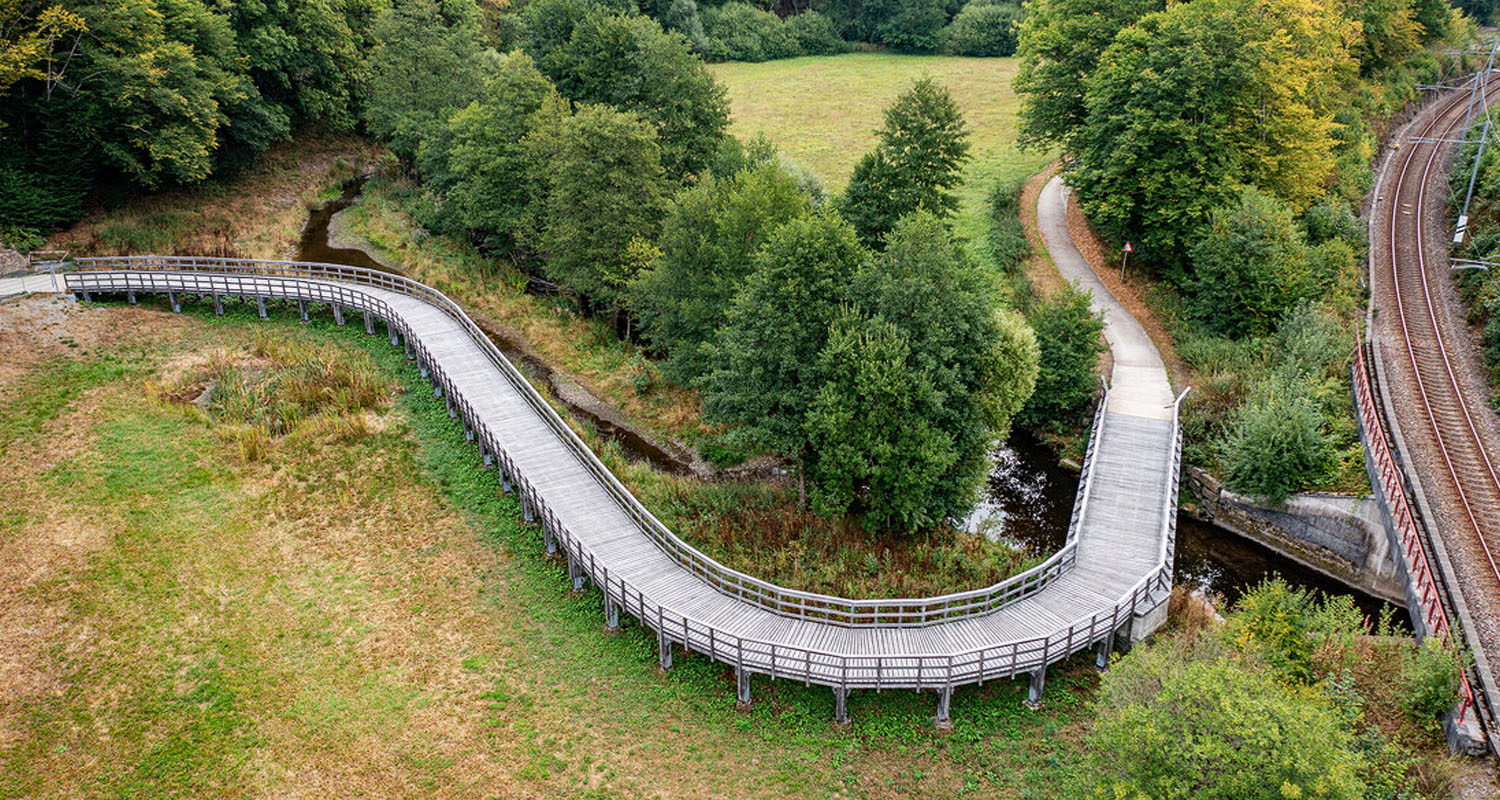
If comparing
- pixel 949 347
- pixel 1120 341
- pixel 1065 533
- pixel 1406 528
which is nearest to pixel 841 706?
pixel 949 347

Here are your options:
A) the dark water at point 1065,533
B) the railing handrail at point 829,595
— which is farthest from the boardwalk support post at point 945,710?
the dark water at point 1065,533

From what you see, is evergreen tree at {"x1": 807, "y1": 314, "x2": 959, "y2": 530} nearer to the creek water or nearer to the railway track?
the creek water

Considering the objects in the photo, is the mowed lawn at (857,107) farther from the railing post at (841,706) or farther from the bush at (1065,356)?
the railing post at (841,706)

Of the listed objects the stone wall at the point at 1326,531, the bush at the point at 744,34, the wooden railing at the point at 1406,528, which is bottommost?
the stone wall at the point at 1326,531

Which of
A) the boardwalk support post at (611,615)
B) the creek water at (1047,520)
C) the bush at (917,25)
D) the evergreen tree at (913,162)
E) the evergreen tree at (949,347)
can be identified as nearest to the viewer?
the boardwalk support post at (611,615)

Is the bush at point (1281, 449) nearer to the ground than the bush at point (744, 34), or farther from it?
nearer to the ground

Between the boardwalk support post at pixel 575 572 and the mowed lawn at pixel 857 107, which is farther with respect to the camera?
the mowed lawn at pixel 857 107

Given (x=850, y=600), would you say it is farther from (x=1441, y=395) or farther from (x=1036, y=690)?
(x=1441, y=395)
